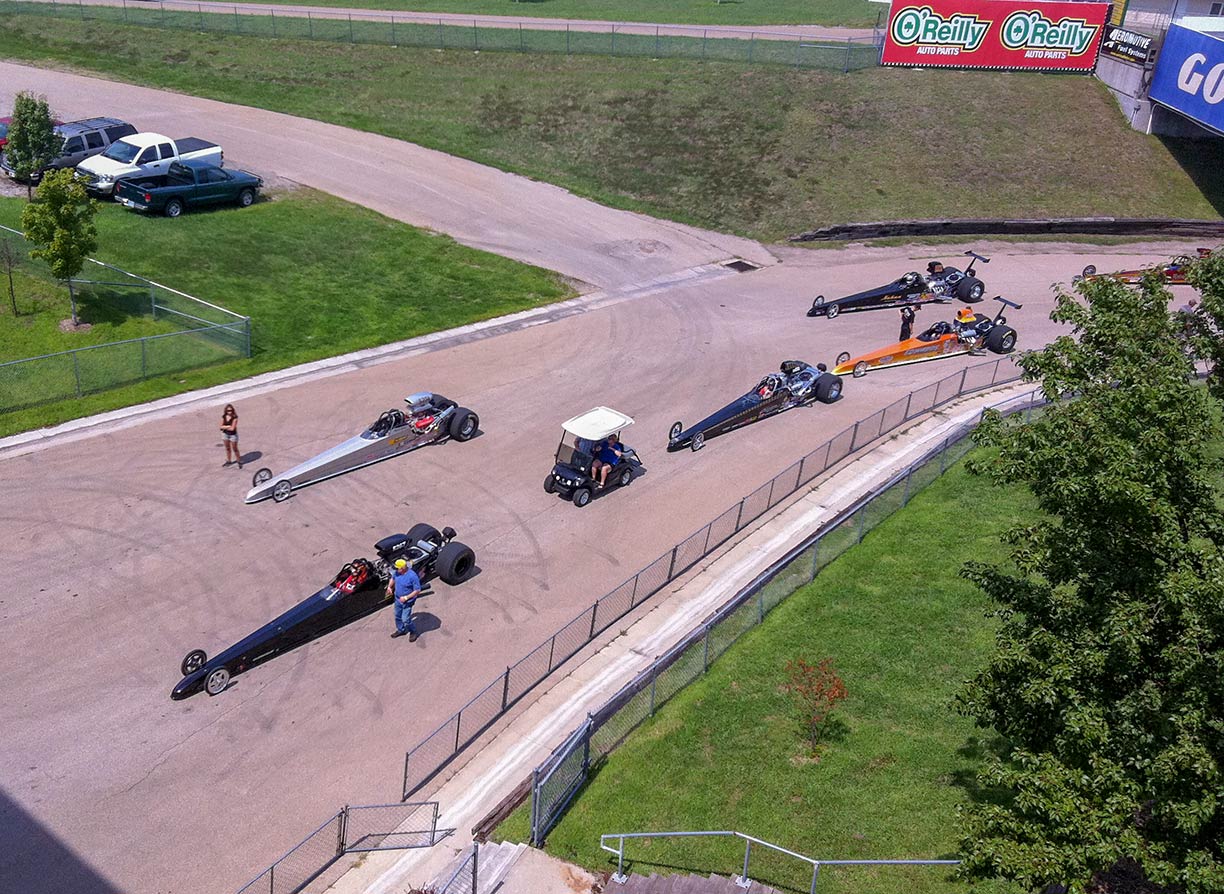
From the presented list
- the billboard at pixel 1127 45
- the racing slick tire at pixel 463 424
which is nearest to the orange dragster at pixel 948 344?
the racing slick tire at pixel 463 424

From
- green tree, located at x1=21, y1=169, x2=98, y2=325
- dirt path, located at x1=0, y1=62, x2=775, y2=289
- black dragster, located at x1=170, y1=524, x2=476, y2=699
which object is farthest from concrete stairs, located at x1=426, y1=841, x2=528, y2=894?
dirt path, located at x1=0, y1=62, x2=775, y2=289

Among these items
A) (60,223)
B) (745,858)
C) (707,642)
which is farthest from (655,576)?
(60,223)

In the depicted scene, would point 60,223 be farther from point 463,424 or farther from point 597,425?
point 597,425

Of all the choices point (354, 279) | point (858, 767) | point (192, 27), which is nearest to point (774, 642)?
point (858, 767)

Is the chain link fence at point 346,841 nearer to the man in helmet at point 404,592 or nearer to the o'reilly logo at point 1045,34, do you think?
the man in helmet at point 404,592

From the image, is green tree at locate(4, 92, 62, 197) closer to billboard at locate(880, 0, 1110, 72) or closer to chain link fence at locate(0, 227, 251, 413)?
chain link fence at locate(0, 227, 251, 413)

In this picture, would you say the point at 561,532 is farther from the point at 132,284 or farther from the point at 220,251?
the point at 220,251
